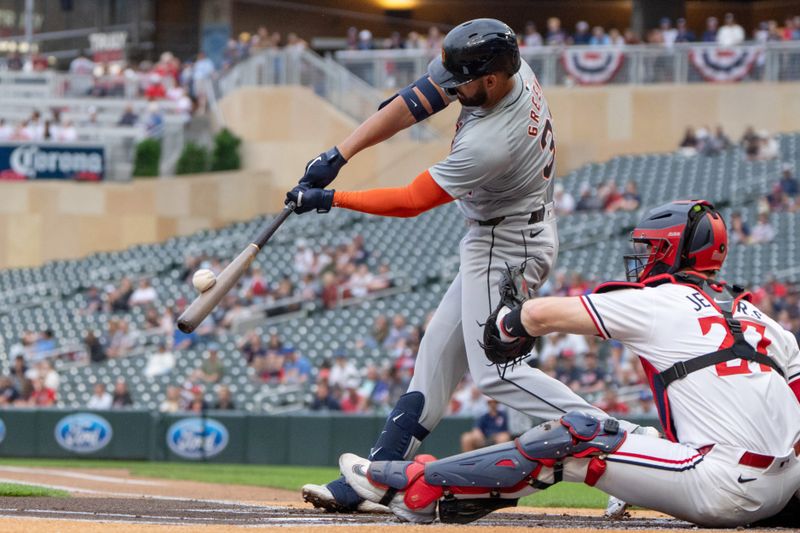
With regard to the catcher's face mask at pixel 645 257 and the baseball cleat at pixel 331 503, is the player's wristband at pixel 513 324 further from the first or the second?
the baseball cleat at pixel 331 503

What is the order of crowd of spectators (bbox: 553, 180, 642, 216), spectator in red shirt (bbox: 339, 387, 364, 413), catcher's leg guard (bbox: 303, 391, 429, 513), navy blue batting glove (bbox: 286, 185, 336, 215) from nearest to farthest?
1. navy blue batting glove (bbox: 286, 185, 336, 215)
2. catcher's leg guard (bbox: 303, 391, 429, 513)
3. spectator in red shirt (bbox: 339, 387, 364, 413)
4. crowd of spectators (bbox: 553, 180, 642, 216)

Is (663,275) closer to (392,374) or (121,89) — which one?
(392,374)

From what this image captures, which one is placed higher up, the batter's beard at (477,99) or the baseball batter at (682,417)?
the batter's beard at (477,99)

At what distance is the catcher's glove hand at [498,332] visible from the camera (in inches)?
182

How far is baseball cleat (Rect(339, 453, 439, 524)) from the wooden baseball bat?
0.79 meters

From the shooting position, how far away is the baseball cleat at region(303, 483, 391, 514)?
205 inches

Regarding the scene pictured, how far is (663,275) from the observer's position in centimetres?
457

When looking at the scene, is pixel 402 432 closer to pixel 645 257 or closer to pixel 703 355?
pixel 645 257

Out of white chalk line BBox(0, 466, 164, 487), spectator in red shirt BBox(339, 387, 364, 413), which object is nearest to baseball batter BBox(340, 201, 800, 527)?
white chalk line BBox(0, 466, 164, 487)

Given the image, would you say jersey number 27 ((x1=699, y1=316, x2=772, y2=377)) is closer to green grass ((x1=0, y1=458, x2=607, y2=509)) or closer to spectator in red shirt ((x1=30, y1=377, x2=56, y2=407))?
green grass ((x1=0, y1=458, x2=607, y2=509))

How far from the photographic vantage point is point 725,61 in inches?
852

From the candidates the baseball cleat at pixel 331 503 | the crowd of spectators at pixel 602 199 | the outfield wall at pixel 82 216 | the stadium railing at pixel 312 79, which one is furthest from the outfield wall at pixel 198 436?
the stadium railing at pixel 312 79

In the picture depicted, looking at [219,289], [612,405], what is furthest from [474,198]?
[612,405]

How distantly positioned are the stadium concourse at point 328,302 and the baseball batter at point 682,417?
783cm
